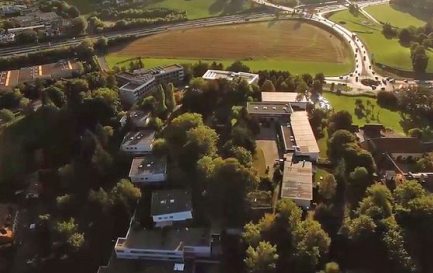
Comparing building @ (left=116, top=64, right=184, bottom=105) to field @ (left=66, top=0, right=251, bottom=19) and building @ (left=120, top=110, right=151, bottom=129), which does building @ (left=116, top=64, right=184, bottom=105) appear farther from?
field @ (left=66, top=0, right=251, bottom=19)

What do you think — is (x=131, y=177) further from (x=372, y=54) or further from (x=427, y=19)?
(x=427, y=19)

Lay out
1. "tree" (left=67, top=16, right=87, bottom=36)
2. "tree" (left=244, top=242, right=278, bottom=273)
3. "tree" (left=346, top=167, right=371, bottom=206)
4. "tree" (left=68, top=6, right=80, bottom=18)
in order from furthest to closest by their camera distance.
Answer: "tree" (left=68, top=6, right=80, bottom=18)
"tree" (left=67, top=16, right=87, bottom=36)
"tree" (left=346, top=167, right=371, bottom=206)
"tree" (left=244, top=242, right=278, bottom=273)

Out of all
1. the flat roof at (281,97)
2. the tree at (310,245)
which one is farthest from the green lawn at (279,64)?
the tree at (310,245)

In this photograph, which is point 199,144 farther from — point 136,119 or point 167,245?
point 167,245

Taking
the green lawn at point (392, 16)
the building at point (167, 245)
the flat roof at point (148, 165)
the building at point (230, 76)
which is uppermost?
the green lawn at point (392, 16)

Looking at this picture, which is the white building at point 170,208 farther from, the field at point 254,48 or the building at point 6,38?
the building at point 6,38

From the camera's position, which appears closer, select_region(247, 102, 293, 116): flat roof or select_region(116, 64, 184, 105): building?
select_region(247, 102, 293, 116): flat roof

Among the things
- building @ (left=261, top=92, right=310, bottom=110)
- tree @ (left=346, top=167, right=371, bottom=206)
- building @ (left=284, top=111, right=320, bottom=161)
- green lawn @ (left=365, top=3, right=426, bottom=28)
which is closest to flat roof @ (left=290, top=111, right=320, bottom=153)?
building @ (left=284, top=111, right=320, bottom=161)
